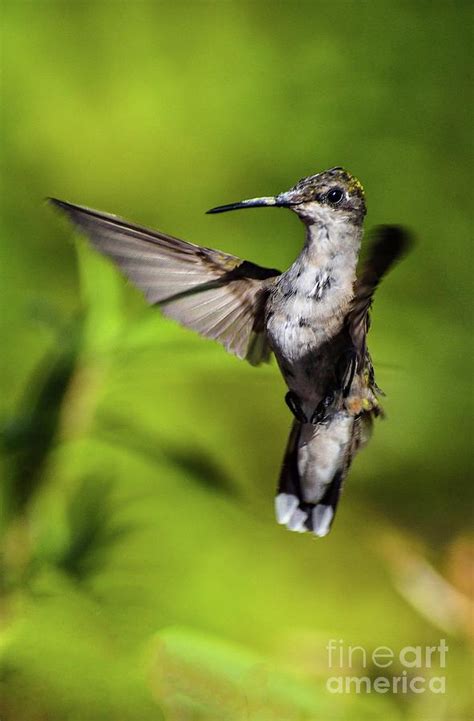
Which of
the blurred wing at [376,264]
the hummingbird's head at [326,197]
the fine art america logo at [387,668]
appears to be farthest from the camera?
the fine art america logo at [387,668]

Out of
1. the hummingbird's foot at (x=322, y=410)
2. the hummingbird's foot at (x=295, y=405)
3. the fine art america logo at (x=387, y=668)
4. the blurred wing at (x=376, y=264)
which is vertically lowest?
the fine art america logo at (x=387, y=668)

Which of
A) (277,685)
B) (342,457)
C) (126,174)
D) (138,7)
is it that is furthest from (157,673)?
(138,7)

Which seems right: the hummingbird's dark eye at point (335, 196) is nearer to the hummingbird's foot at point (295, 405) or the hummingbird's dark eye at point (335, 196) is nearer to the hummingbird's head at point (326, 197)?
the hummingbird's head at point (326, 197)

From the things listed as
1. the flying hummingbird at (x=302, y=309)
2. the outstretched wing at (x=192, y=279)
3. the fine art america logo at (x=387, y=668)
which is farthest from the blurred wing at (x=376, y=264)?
the fine art america logo at (x=387, y=668)

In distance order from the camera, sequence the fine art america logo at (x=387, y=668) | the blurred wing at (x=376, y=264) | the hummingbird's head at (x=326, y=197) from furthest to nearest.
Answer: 1. the fine art america logo at (x=387, y=668)
2. the hummingbird's head at (x=326, y=197)
3. the blurred wing at (x=376, y=264)

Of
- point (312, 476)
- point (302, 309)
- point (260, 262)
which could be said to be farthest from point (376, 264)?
point (260, 262)

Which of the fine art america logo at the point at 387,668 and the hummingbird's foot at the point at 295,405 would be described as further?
the fine art america logo at the point at 387,668

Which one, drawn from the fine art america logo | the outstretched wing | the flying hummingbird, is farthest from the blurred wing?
the fine art america logo

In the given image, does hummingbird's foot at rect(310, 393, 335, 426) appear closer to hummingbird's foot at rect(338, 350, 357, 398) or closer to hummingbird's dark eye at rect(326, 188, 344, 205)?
hummingbird's foot at rect(338, 350, 357, 398)

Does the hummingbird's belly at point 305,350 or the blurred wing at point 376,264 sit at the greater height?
the hummingbird's belly at point 305,350
